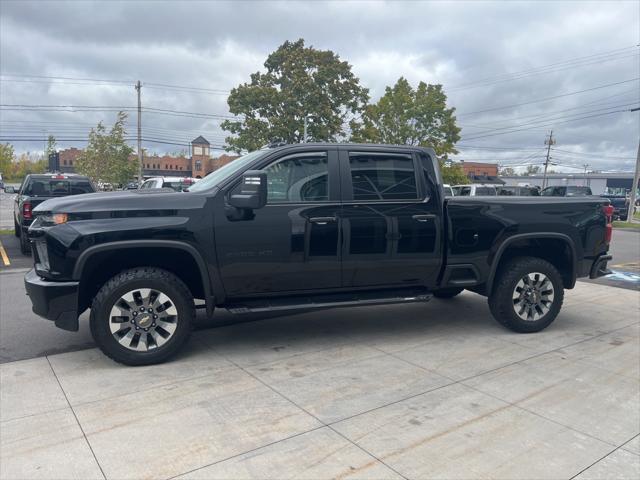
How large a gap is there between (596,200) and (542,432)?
331 cm

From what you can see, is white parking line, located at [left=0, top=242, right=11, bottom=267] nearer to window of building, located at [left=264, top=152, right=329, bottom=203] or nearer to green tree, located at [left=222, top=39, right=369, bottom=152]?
window of building, located at [left=264, top=152, right=329, bottom=203]

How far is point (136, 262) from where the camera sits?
443 centimetres

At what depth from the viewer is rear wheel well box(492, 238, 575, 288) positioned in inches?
217

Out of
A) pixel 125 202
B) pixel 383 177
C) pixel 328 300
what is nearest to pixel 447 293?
pixel 383 177

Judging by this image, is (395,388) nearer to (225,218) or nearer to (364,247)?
(364,247)

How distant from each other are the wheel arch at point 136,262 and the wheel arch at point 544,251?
3017 millimetres

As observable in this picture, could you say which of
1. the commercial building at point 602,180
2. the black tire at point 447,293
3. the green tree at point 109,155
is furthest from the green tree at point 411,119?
the commercial building at point 602,180

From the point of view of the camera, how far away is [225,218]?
4.38 m

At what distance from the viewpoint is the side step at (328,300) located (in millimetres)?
4594

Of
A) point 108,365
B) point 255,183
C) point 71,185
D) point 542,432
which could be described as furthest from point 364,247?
point 71,185

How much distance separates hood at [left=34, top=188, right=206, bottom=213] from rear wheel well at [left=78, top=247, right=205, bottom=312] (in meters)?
0.36

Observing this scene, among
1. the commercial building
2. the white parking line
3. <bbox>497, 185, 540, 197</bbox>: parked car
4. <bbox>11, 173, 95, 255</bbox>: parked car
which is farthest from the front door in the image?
the commercial building

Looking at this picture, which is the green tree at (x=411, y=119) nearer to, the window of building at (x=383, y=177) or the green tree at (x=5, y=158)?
the window of building at (x=383, y=177)

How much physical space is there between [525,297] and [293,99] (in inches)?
1058
